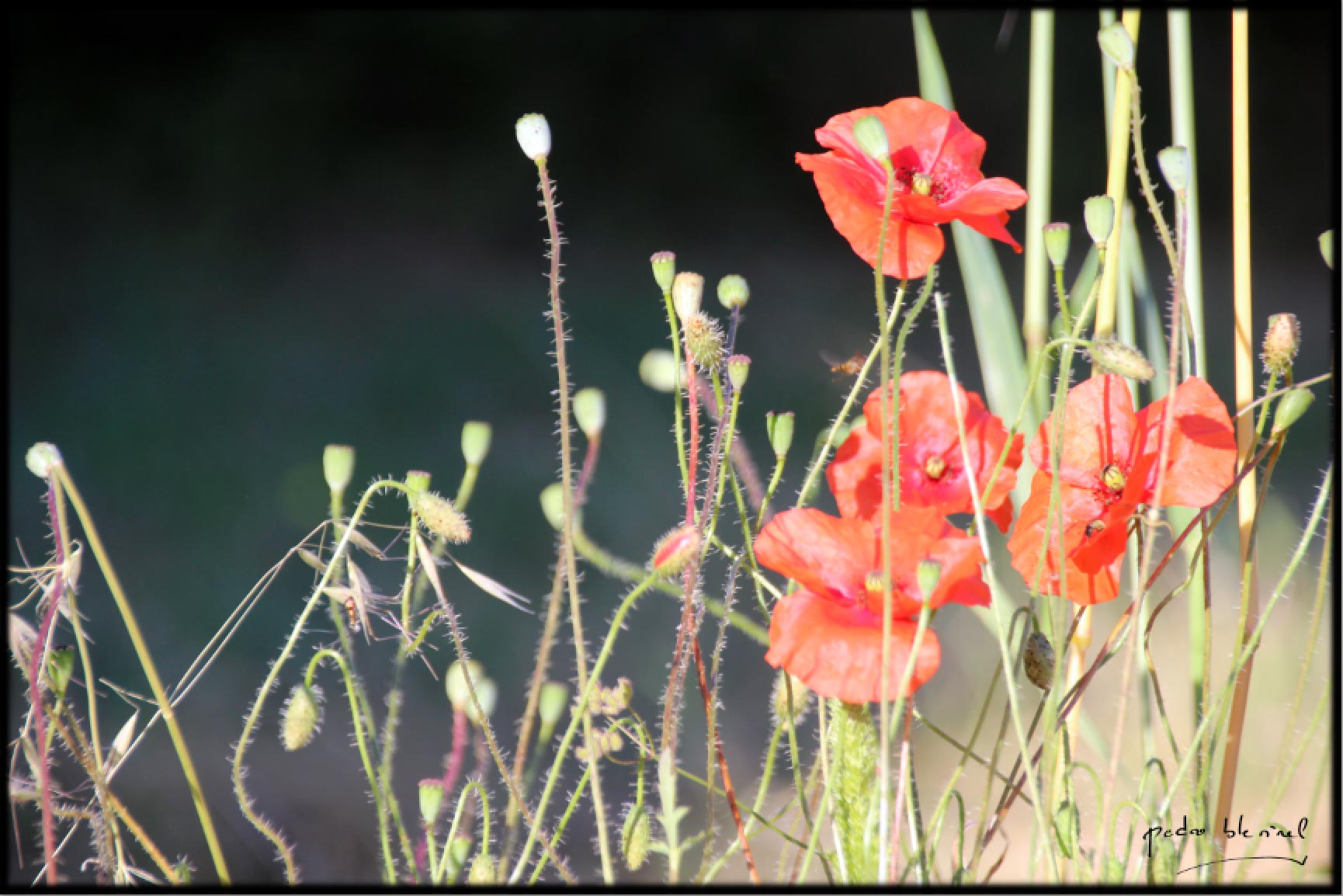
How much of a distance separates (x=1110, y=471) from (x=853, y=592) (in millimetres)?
83

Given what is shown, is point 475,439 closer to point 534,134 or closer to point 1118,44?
point 534,134

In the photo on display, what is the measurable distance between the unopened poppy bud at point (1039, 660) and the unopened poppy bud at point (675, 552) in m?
0.10

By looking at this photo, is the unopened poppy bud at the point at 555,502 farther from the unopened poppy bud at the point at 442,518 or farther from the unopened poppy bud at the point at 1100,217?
the unopened poppy bud at the point at 1100,217

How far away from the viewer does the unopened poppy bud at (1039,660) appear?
273 mm

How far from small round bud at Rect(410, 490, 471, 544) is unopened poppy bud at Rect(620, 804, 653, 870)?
3.6 inches

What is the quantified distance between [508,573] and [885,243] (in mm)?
565

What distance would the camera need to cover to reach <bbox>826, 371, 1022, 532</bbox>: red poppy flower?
11.6 inches

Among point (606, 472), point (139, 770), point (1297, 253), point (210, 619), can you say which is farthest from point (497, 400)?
point (1297, 253)

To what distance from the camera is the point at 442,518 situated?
0.26 meters

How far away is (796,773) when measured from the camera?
0.30 metres

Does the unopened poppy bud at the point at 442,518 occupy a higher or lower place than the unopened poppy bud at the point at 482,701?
higher

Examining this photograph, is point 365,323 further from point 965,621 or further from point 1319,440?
point 1319,440

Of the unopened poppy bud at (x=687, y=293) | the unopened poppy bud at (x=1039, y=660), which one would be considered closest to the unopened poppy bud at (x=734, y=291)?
the unopened poppy bud at (x=687, y=293)

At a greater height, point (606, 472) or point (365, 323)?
point (365, 323)
